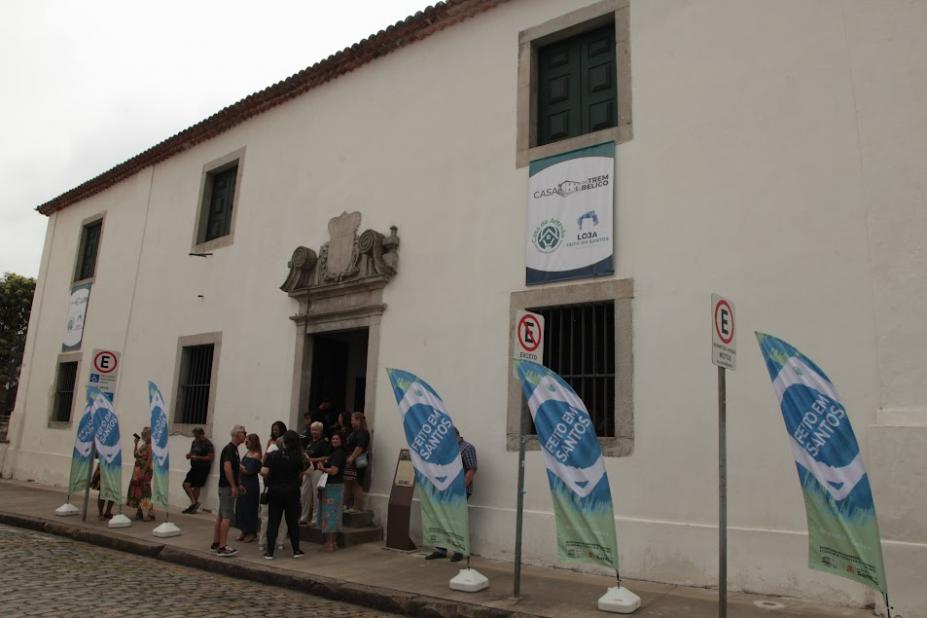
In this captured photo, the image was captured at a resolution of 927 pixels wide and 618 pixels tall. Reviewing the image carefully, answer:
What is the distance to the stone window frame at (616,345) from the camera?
732 centimetres

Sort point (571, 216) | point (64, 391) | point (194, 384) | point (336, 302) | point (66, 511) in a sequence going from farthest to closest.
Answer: point (64, 391), point (194, 384), point (66, 511), point (336, 302), point (571, 216)

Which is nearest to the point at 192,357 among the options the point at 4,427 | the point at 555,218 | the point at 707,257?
the point at 555,218

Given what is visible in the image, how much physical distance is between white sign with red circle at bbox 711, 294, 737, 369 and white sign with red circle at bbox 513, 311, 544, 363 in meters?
1.57

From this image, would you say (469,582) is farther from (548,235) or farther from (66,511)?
(66,511)

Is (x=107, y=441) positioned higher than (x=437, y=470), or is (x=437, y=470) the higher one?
(x=107, y=441)

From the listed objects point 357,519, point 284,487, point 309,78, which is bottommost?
point 357,519

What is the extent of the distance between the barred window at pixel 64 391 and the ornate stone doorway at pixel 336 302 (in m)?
8.25

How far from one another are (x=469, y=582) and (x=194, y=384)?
8.21m

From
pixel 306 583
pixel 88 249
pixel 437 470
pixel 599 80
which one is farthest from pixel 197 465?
pixel 88 249

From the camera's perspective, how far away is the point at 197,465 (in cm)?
1152

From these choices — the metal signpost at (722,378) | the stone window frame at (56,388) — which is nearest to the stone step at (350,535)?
the metal signpost at (722,378)

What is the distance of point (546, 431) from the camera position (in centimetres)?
604

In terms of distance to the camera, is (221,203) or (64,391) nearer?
(221,203)

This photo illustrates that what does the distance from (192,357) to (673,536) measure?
9581 mm
